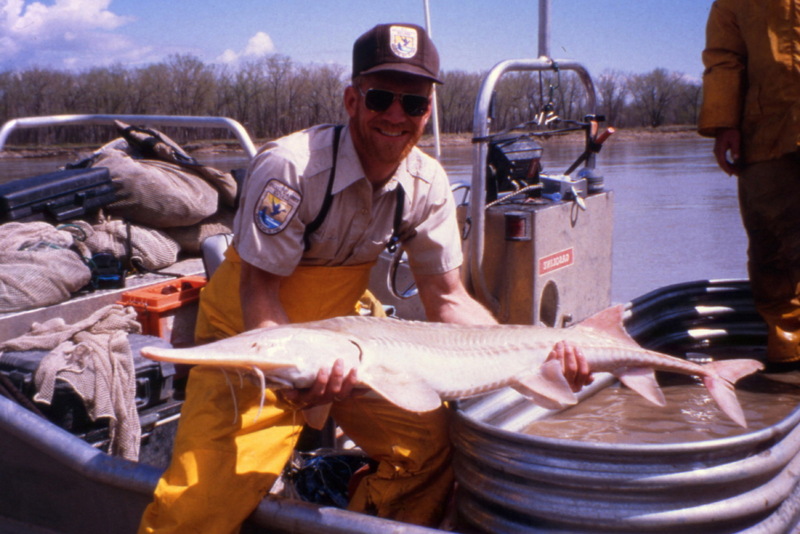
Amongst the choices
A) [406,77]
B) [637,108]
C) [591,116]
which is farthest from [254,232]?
[637,108]

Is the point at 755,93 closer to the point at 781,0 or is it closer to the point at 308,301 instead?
the point at 781,0

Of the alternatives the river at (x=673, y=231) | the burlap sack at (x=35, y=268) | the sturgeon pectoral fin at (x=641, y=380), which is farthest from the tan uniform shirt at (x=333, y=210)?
the river at (x=673, y=231)

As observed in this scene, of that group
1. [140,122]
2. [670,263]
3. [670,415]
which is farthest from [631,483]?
[670,263]

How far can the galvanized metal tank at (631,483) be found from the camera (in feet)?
6.54

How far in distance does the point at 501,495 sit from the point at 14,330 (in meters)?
2.81

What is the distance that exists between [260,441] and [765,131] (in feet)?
10.5

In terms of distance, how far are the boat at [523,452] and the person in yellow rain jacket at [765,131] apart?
497 millimetres

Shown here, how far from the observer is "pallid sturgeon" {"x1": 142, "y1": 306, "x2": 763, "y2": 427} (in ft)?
6.72

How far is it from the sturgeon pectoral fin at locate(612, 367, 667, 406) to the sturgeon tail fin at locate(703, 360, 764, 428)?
7.0 inches

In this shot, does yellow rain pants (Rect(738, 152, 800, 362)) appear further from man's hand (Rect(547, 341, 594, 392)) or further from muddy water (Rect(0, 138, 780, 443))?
man's hand (Rect(547, 341, 594, 392))

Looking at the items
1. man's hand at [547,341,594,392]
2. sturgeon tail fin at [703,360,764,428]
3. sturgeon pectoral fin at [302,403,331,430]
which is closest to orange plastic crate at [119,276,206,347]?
sturgeon pectoral fin at [302,403,331,430]

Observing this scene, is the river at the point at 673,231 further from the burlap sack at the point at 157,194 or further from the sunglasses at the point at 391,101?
the sunglasses at the point at 391,101

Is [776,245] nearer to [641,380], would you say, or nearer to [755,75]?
[755,75]

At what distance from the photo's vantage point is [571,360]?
2555 mm
